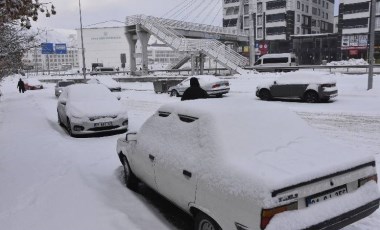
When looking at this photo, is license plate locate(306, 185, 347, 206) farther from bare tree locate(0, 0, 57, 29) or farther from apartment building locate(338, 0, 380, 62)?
apartment building locate(338, 0, 380, 62)

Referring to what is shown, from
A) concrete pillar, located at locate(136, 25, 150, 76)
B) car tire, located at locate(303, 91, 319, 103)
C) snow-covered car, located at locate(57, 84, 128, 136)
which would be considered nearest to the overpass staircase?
concrete pillar, located at locate(136, 25, 150, 76)

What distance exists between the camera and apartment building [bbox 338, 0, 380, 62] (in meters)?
55.7

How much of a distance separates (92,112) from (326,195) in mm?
8332

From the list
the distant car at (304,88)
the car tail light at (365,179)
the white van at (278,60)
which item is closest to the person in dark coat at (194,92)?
the car tail light at (365,179)

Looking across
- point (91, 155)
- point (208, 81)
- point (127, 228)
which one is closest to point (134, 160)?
point (127, 228)

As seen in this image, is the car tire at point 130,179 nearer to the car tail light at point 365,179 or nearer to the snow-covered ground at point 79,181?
the snow-covered ground at point 79,181

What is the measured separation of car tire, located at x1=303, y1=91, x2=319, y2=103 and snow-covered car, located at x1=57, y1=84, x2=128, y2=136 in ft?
30.6

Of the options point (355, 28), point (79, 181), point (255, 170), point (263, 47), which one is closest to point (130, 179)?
point (79, 181)

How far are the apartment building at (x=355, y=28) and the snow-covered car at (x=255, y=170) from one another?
5827 cm

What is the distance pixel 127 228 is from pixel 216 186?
1575 mm

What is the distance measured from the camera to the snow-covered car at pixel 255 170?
3.18m

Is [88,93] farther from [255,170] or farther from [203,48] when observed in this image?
[203,48]

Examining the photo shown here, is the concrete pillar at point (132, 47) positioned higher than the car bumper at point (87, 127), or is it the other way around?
the concrete pillar at point (132, 47)

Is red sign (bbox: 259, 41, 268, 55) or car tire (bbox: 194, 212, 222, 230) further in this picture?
red sign (bbox: 259, 41, 268, 55)
